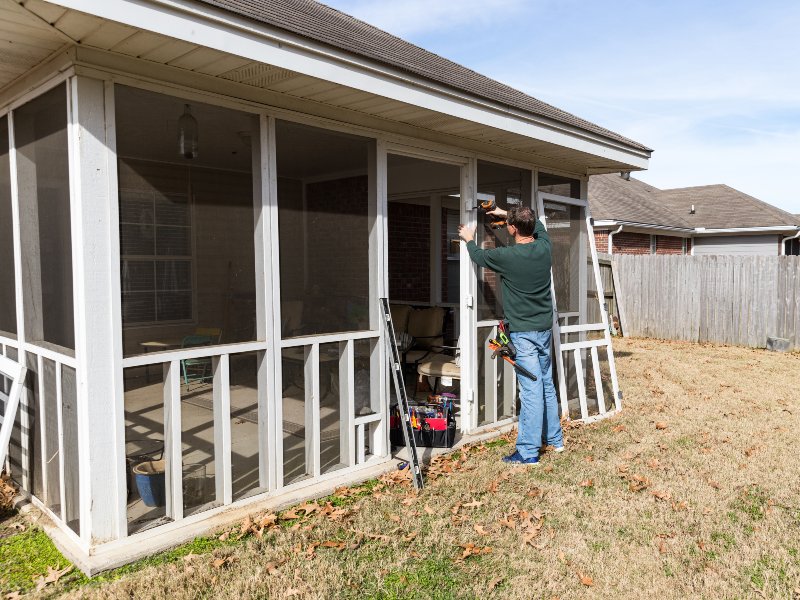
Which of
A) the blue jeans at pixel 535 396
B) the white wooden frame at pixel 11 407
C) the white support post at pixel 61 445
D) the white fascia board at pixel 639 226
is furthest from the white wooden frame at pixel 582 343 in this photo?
the white fascia board at pixel 639 226

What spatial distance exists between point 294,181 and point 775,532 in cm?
375

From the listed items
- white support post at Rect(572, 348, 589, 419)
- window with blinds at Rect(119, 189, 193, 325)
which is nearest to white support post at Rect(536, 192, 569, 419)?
white support post at Rect(572, 348, 589, 419)

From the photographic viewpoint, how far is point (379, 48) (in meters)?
4.64

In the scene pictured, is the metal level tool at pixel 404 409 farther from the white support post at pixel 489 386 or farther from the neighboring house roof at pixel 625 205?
the neighboring house roof at pixel 625 205

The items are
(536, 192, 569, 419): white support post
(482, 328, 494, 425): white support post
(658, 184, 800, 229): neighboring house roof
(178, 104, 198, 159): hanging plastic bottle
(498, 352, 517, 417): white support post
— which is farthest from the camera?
(658, 184, 800, 229): neighboring house roof

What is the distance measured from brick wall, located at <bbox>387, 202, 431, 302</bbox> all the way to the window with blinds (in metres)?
5.49

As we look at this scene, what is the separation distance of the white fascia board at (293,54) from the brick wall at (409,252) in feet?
13.0

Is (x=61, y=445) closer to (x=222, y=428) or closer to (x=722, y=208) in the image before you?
(x=222, y=428)

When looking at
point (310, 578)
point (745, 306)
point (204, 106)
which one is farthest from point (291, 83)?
point (745, 306)

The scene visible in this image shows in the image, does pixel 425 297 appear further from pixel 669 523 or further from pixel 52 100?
pixel 52 100

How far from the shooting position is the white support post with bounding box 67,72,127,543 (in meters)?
3.35

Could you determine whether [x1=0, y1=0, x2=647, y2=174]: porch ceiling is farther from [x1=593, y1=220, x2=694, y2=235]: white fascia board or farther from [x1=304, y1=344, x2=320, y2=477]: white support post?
[x1=593, y1=220, x2=694, y2=235]: white fascia board

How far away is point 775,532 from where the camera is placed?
390 centimetres

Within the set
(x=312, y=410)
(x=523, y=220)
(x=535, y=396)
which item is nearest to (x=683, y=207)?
(x=523, y=220)
